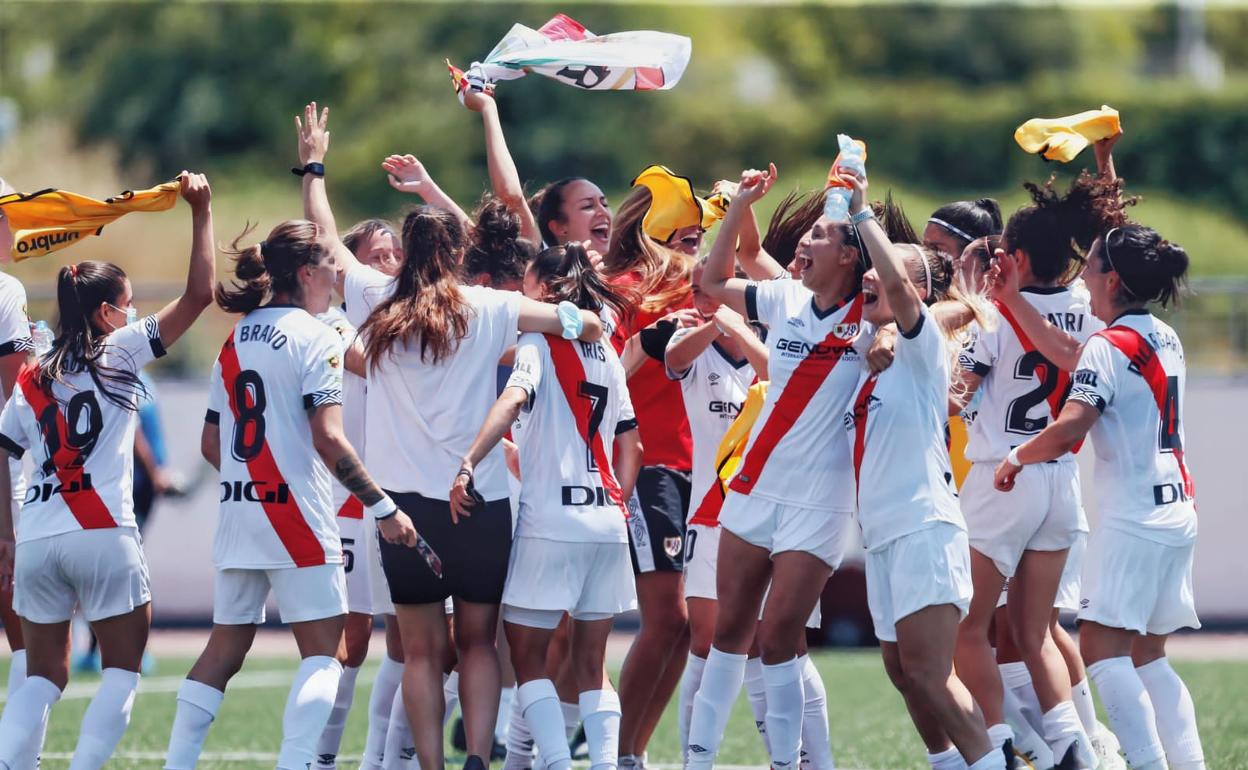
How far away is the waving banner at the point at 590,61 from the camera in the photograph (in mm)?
7621

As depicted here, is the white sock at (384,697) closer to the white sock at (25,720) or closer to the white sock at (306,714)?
the white sock at (306,714)

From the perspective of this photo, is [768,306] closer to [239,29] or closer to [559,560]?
[559,560]

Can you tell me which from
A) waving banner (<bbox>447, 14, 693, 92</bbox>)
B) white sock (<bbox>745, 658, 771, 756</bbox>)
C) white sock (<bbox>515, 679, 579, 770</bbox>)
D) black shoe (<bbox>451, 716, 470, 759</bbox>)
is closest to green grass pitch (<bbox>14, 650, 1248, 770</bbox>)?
black shoe (<bbox>451, 716, 470, 759</bbox>)

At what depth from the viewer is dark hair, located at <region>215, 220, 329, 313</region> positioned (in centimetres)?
644

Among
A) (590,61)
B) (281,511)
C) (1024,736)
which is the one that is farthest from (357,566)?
(1024,736)

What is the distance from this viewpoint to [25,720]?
647 cm

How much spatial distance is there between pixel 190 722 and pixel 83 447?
3.80 ft

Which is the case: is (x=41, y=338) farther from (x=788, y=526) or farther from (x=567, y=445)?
(x=788, y=526)

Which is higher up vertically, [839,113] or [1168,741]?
[839,113]

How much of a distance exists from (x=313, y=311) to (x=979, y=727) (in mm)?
2974

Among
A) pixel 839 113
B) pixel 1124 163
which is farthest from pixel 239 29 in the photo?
pixel 1124 163

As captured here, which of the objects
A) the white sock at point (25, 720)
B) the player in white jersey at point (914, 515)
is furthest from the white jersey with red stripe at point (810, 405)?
the white sock at point (25, 720)

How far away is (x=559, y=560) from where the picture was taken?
251 inches

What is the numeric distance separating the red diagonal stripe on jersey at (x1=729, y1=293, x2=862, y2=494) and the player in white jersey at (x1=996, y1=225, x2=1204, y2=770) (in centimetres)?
86
